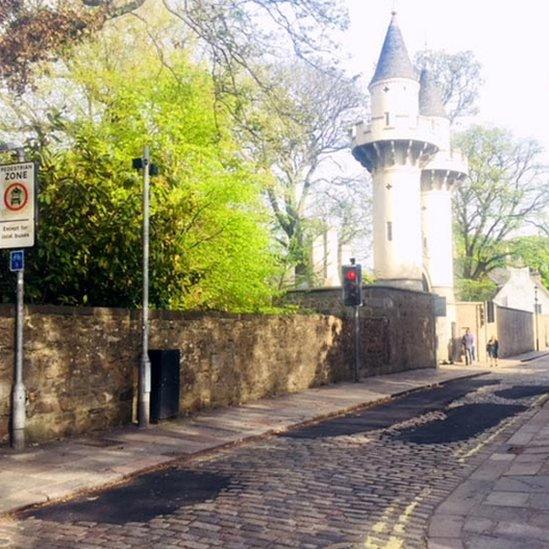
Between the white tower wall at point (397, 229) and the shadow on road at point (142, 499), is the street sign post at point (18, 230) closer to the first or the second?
the shadow on road at point (142, 499)

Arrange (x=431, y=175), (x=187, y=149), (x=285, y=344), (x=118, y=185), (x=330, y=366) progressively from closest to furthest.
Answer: (x=118, y=185) < (x=187, y=149) < (x=285, y=344) < (x=330, y=366) < (x=431, y=175)

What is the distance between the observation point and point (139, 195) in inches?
503

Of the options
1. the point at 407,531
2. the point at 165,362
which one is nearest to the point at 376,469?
the point at 407,531

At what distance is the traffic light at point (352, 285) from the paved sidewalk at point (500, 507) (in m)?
11.8

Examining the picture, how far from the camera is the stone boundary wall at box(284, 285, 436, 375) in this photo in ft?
80.9

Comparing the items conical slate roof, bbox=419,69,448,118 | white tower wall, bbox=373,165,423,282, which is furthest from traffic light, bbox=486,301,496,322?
conical slate roof, bbox=419,69,448,118

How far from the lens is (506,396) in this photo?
1703cm

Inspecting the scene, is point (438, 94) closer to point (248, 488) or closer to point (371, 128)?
point (371, 128)

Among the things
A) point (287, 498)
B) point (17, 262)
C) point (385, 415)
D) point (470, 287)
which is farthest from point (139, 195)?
point (470, 287)

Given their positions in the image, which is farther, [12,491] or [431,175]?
[431,175]

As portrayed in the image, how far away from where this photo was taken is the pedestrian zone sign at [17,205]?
909 cm

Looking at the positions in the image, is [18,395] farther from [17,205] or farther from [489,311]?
[489,311]

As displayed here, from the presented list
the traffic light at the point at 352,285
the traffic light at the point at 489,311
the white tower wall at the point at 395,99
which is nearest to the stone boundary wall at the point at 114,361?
the traffic light at the point at 352,285

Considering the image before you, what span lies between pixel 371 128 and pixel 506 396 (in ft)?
79.6
